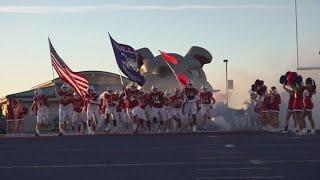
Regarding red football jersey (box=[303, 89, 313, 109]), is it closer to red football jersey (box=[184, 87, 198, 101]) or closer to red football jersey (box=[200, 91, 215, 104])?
red football jersey (box=[184, 87, 198, 101])

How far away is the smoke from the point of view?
25.6m

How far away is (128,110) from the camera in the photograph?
71.1 feet

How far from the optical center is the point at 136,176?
25.5ft

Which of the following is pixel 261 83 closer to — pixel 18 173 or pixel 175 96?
pixel 175 96

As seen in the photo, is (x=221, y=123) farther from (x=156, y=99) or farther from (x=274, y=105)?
(x=274, y=105)

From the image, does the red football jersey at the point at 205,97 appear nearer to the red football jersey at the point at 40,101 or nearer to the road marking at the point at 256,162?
the red football jersey at the point at 40,101

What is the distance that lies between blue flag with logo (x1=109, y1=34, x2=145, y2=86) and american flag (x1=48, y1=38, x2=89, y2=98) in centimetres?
240

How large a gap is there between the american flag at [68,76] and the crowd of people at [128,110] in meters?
0.69

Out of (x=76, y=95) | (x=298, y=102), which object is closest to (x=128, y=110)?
(x=76, y=95)

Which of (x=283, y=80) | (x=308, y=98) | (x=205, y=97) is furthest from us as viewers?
(x=205, y=97)

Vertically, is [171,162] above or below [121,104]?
below

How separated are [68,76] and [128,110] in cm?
350

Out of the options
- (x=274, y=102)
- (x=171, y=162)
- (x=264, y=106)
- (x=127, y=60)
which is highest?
(x=127, y=60)

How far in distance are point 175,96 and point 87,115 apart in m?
3.40
